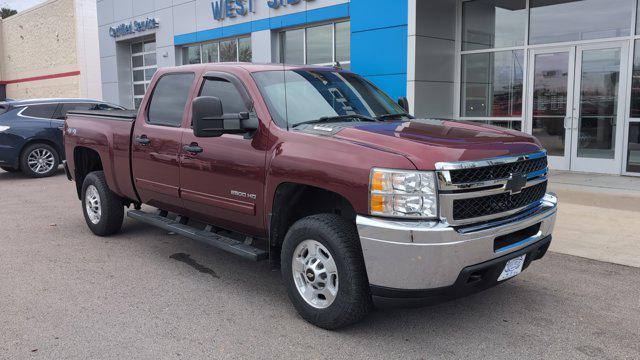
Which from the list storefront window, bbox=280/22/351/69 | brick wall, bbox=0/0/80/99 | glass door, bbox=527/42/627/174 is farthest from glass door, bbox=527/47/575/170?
brick wall, bbox=0/0/80/99

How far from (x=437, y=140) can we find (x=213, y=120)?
5.68ft

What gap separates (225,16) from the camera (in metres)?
16.7

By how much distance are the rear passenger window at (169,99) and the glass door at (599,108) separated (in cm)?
806

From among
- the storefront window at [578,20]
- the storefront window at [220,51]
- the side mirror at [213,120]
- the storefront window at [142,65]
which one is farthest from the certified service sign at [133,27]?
the side mirror at [213,120]

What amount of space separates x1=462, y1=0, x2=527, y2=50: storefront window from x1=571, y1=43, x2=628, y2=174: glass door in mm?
1467

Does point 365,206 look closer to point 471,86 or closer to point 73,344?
point 73,344

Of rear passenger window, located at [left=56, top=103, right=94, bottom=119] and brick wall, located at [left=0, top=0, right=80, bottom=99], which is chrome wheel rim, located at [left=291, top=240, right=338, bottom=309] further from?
brick wall, located at [left=0, top=0, right=80, bottom=99]

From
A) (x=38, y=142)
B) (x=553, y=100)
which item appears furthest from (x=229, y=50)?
(x=553, y=100)

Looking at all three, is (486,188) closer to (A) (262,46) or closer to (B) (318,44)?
(B) (318,44)

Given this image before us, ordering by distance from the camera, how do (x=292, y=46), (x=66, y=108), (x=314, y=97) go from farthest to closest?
(x=292, y=46) → (x=66, y=108) → (x=314, y=97)

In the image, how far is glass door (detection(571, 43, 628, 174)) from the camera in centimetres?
998

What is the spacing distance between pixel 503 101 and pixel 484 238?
9.01 metres

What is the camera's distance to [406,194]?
11.1 ft

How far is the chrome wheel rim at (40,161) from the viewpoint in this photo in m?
12.3
